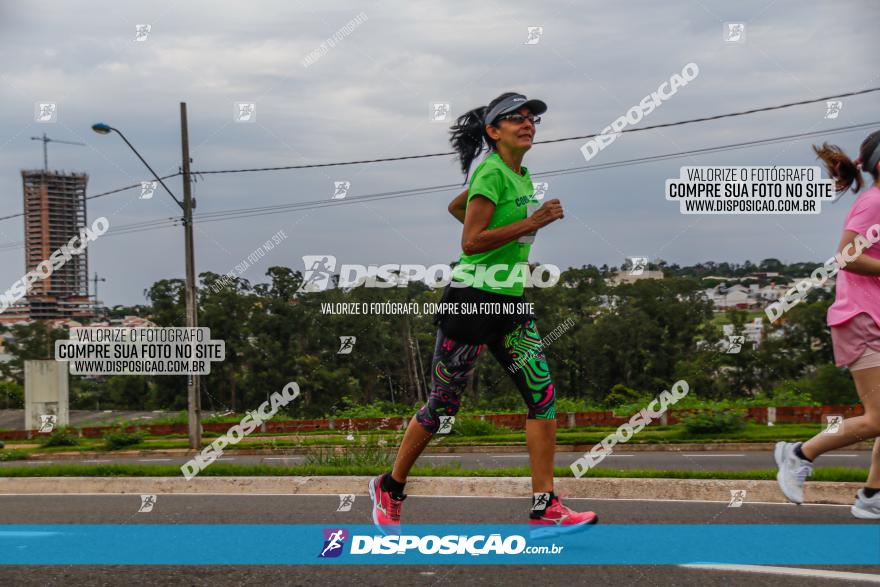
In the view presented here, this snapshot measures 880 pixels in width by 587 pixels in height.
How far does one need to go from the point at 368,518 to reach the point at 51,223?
228 feet

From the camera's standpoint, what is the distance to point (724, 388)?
36969 millimetres

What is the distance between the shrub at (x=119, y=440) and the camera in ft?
103

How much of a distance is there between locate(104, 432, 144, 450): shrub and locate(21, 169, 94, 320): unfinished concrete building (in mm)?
33130

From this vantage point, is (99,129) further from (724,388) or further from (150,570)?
(724,388)

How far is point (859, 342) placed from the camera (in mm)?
4629

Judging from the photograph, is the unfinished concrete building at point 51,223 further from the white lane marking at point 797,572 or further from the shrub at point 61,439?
the white lane marking at point 797,572

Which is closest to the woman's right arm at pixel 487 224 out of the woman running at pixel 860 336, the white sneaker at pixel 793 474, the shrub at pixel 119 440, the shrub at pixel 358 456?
the woman running at pixel 860 336

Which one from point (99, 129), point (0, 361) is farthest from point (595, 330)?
point (0, 361)

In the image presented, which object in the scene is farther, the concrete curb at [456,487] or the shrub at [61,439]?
the shrub at [61,439]

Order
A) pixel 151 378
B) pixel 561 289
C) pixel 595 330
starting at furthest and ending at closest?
pixel 151 378, pixel 561 289, pixel 595 330

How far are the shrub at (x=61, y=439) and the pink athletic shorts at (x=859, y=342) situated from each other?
34963 millimetres

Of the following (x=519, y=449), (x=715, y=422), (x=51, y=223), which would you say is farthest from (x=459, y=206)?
(x=51, y=223)

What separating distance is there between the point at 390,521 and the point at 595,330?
41.7 metres

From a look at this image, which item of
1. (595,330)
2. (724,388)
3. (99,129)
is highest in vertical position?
(99,129)
